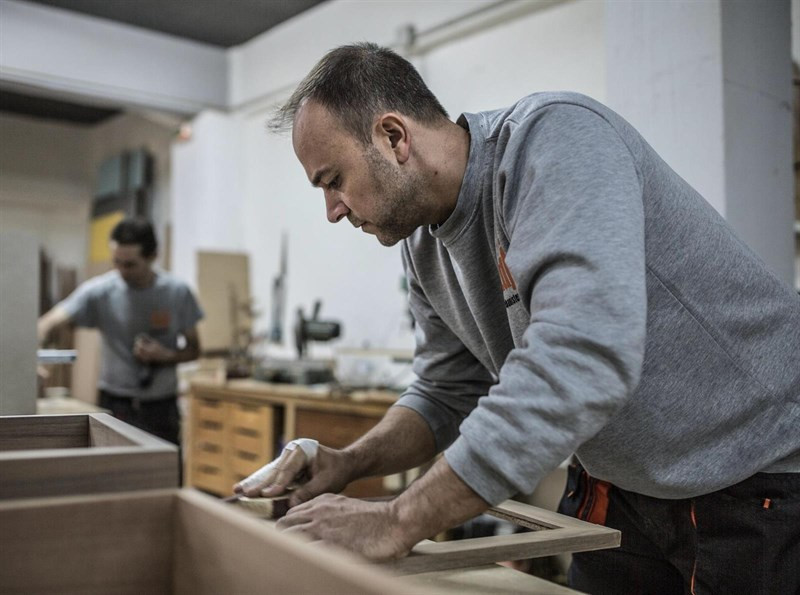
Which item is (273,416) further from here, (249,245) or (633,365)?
(633,365)

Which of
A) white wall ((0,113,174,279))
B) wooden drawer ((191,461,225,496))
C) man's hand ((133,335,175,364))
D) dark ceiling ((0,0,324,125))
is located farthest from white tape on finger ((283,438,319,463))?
white wall ((0,113,174,279))

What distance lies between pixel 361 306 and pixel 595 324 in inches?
144

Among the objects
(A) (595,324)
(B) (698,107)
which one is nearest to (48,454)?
(A) (595,324)

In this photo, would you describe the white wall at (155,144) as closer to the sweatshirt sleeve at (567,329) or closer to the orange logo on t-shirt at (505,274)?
the orange logo on t-shirt at (505,274)

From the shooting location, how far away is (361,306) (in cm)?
436

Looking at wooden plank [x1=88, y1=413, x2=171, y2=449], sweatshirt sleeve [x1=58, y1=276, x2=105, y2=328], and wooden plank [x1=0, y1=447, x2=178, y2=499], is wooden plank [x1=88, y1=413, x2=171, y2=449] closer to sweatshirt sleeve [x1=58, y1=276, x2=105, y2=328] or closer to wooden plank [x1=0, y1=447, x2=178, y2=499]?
wooden plank [x1=0, y1=447, x2=178, y2=499]

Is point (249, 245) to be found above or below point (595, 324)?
above

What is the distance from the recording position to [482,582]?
2.62ft

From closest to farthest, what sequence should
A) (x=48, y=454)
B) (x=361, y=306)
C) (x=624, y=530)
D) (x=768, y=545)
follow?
(x=48, y=454), (x=768, y=545), (x=624, y=530), (x=361, y=306)

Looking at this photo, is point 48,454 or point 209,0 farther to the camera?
point 209,0

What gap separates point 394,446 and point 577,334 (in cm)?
57

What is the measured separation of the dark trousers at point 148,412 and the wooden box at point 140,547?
9.56ft

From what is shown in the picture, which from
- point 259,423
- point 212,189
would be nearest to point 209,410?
point 259,423

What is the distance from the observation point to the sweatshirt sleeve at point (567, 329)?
0.73 metres
